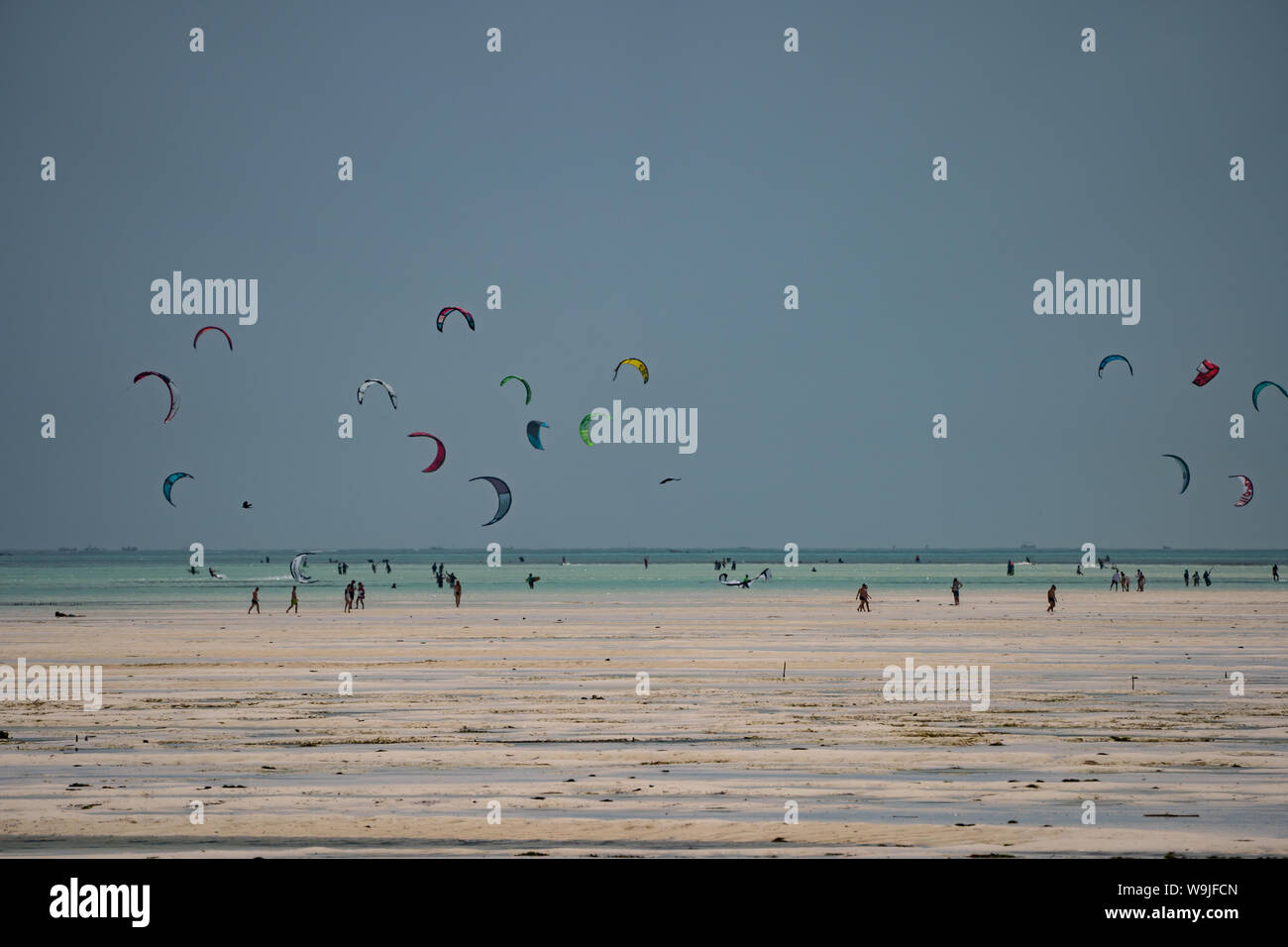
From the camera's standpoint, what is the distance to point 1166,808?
37.6ft

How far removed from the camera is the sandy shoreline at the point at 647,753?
1048cm

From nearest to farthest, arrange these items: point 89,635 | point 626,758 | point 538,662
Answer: point 626,758
point 538,662
point 89,635

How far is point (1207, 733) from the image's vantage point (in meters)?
16.2

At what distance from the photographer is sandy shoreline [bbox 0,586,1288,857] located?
34.4 ft

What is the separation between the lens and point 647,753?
49.2 feet

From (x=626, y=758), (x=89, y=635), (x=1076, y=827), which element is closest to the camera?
(x=1076, y=827)
